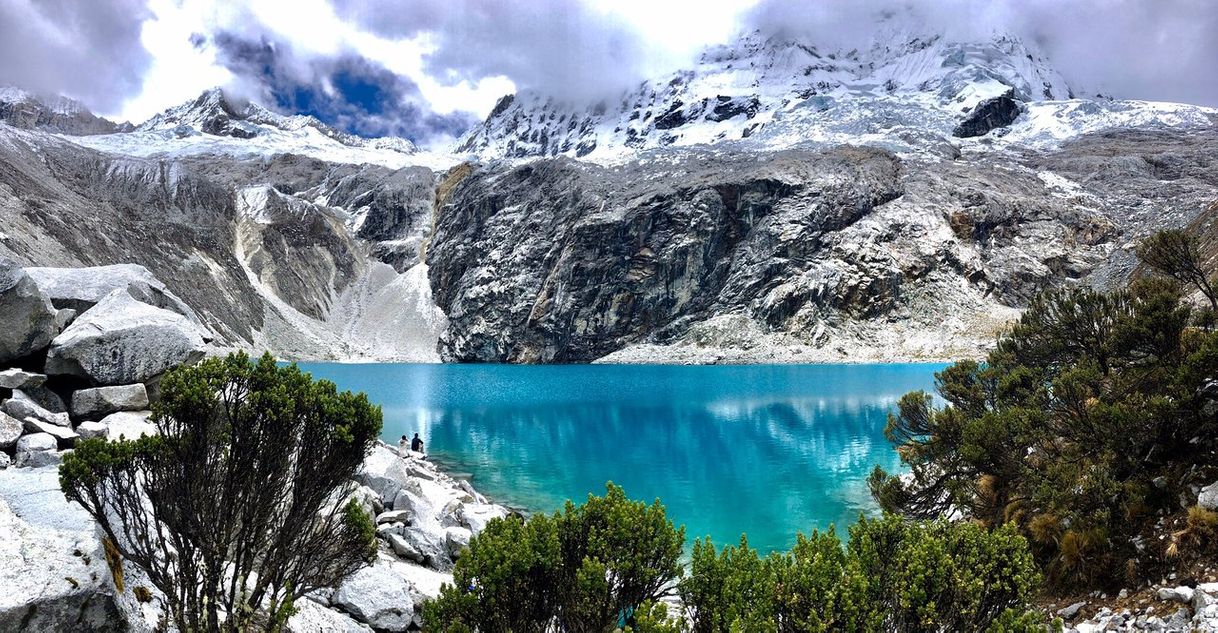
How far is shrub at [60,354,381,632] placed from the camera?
625 cm

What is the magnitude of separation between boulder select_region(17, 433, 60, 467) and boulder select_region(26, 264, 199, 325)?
17.3 feet

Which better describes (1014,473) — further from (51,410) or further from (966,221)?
(966,221)

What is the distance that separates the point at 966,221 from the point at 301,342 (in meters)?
146

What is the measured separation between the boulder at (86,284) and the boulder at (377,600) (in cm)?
986

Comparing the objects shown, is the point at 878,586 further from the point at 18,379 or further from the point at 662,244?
the point at 662,244

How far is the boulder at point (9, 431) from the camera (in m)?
9.80

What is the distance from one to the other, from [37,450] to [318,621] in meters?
5.63

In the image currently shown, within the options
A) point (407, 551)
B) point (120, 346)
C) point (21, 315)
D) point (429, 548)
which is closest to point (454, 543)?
point (429, 548)

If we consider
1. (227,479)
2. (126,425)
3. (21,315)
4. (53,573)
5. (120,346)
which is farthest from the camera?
(120,346)

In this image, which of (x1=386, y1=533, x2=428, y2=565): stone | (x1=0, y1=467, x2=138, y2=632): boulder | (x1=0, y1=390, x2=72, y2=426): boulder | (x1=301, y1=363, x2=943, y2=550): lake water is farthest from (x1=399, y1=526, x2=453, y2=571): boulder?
(x1=301, y1=363, x2=943, y2=550): lake water

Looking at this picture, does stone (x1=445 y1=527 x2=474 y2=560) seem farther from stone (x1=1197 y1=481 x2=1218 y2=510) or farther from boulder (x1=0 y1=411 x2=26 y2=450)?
stone (x1=1197 y1=481 x2=1218 y2=510)

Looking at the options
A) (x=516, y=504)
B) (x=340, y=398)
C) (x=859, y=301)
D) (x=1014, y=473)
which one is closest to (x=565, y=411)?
(x=516, y=504)

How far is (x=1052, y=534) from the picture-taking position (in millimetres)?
11406

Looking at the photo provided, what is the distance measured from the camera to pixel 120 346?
12.3 m
